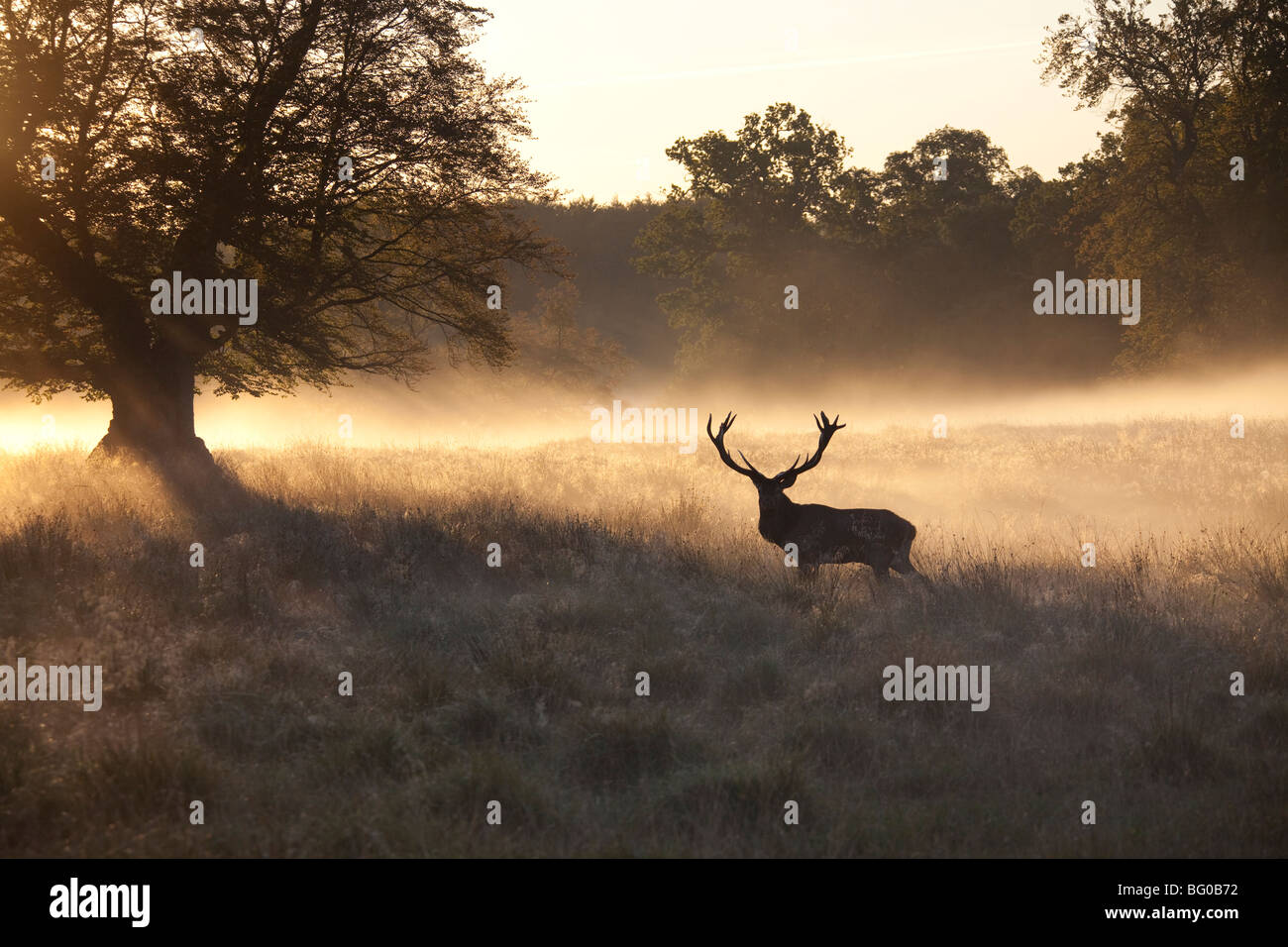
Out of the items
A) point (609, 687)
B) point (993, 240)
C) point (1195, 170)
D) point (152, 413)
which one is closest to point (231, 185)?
point (152, 413)

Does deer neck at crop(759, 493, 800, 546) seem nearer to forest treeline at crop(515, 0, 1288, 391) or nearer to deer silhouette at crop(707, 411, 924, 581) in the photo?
deer silhouette at crop(707, 411, 924, 581)

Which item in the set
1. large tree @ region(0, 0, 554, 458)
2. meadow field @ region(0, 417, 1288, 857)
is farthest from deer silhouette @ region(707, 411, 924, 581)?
large tree @ region(0, 0, 554, 458)

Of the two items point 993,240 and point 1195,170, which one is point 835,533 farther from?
point 993,240

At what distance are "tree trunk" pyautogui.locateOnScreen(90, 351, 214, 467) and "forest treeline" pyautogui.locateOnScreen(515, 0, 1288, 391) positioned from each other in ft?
107

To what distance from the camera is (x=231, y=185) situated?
1309cm

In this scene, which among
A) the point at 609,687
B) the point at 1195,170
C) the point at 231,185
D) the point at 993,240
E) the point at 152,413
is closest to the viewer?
the point at 609,687

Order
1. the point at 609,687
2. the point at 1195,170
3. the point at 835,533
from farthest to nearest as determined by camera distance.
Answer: the point at 1195,170
the point at 835,533
the point at 609,687

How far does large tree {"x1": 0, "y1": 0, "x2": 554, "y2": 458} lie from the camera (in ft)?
42.0

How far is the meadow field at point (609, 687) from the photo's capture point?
4664 mm

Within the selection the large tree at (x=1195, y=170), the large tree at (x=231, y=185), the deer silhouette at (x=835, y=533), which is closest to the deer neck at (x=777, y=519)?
the deer silhouette at (x=835, y=533)

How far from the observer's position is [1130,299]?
1391 inches

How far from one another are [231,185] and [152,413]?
4.30 m
